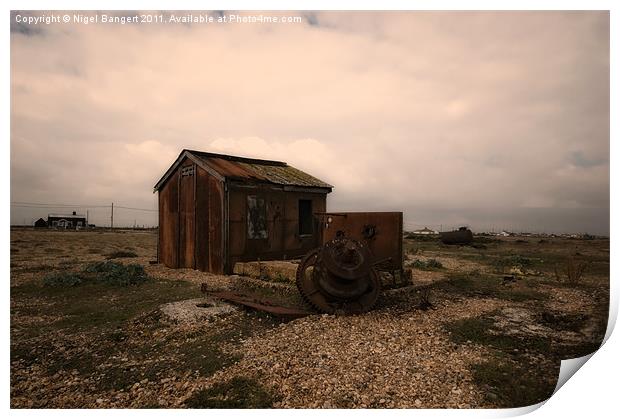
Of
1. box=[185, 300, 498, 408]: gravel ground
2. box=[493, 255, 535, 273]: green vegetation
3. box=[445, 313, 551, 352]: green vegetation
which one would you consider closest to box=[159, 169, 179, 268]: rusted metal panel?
box=[185, 300, 498, 408]: gravel ground

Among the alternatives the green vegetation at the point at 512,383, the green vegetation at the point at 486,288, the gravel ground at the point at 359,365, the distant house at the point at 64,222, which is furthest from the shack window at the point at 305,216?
the distant house at the point at 64,222

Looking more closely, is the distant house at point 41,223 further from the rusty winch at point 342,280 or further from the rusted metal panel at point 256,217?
the rusty winch at point 342,280

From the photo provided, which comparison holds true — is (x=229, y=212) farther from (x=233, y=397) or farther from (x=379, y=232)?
(x=233, y=397)

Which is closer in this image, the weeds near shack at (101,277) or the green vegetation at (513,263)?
the weeds near shack at (101,277)

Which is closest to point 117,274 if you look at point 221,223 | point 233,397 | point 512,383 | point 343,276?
point 221,223

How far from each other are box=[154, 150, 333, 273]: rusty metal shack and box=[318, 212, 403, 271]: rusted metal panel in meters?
5.14

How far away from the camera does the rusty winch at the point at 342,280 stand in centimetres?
740

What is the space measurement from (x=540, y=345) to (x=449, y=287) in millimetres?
5048

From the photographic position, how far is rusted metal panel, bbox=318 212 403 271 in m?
8.65

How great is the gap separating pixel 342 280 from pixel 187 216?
8928 millimetres

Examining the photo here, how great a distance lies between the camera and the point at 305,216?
1614cm

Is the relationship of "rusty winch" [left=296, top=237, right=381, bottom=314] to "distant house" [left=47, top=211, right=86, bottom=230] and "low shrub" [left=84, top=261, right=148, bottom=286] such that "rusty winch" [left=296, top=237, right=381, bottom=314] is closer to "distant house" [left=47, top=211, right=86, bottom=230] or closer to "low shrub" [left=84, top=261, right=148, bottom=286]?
"low shrub" [left=84, top=261, right=148, bottom=286]

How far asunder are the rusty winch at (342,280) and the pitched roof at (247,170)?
20.9 ft
